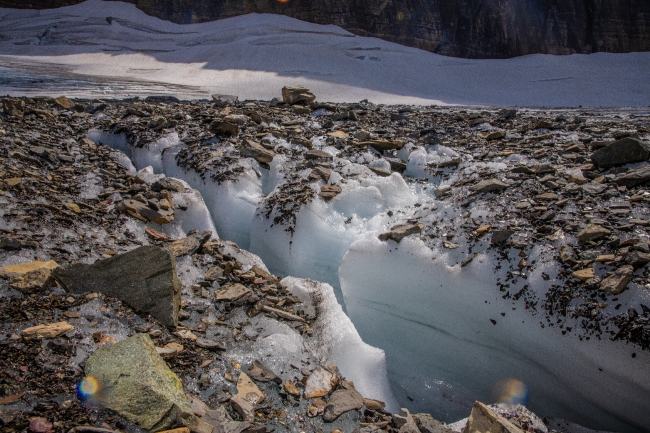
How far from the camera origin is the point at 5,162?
264 cm

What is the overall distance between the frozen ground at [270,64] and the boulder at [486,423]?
7329 mm

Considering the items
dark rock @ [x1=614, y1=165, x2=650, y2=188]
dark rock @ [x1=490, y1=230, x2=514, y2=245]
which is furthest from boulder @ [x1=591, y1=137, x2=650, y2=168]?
dark rock @ [x1=490, y1=230, x2=514, y2=245]

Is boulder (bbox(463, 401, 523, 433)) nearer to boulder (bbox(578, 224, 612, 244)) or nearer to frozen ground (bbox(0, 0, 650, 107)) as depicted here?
boulder (bbox(578, 224, 612, 244))

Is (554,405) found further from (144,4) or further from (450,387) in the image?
(144,4)

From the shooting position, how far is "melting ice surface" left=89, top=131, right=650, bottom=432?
1.78 m

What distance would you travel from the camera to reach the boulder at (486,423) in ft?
4.75

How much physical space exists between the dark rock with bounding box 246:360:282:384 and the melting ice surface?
38cm

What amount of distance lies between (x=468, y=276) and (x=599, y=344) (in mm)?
638

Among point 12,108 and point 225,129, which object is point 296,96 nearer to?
point 225,129

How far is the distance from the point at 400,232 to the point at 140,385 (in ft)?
5.26

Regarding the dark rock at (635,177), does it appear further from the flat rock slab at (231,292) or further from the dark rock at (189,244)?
the dark rock at (189,244)

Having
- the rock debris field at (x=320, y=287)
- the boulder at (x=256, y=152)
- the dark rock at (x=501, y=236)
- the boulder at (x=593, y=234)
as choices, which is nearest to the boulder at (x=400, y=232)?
the rock debris field at (x=320, y=287)

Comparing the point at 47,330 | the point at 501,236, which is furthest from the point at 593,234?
the point at 47,330

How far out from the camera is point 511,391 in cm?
197
